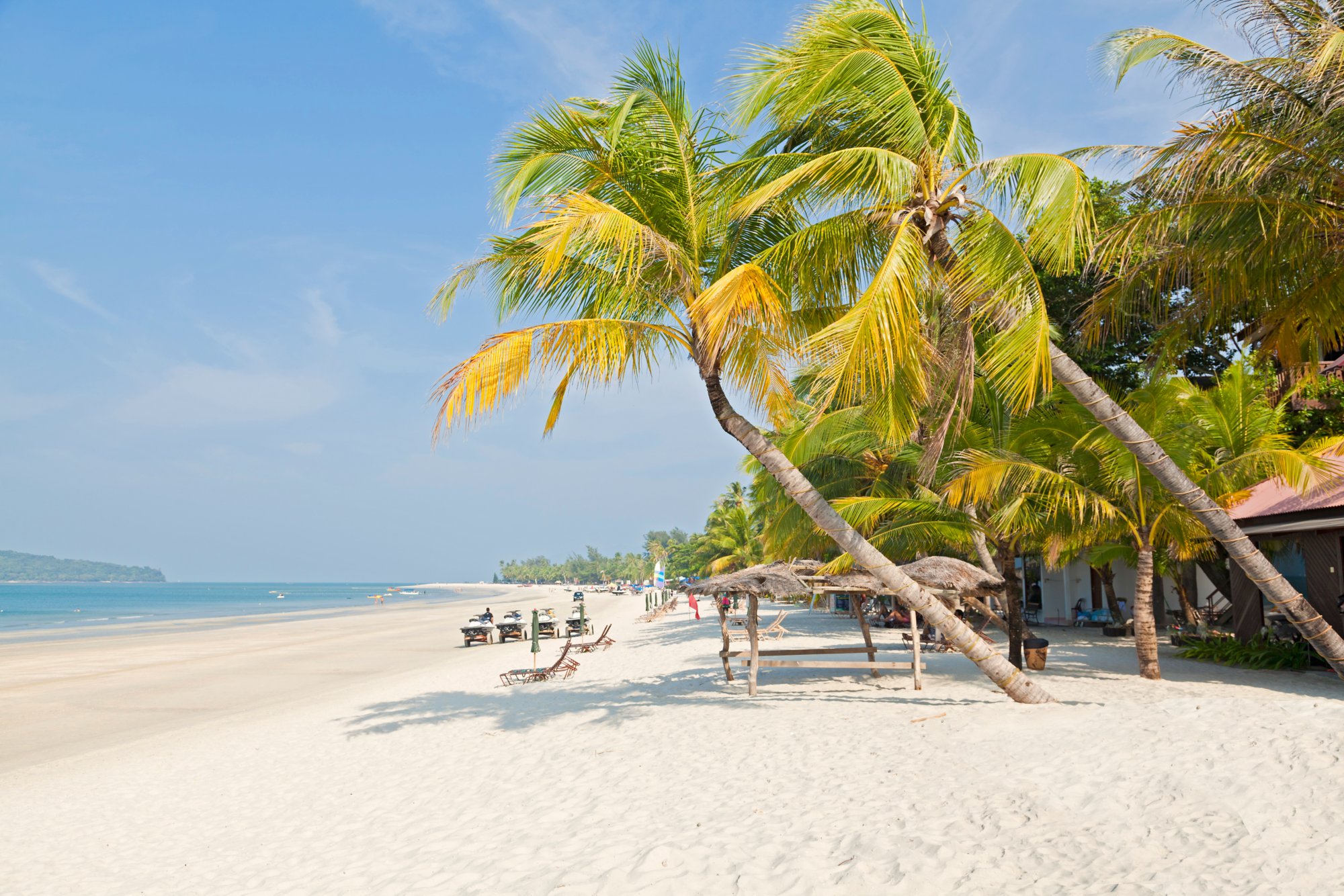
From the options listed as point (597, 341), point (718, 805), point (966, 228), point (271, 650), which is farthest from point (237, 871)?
point (271, 650)

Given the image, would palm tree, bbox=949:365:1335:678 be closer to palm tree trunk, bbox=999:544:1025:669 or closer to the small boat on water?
palm tree trunk, bbox=999:544:1025:669

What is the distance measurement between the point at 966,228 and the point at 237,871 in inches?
305

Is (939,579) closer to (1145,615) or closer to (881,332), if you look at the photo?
(1145,615)

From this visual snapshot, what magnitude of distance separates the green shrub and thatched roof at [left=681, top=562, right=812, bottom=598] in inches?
254

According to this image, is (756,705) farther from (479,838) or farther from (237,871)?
(237,871)

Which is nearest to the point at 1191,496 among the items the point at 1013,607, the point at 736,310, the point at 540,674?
the point at 736,310

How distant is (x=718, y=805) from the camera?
6.12 m

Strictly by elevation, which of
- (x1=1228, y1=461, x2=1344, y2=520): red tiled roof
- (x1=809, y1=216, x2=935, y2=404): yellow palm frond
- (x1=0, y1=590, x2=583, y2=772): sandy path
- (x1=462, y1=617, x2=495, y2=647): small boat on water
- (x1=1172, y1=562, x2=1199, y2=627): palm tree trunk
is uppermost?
(x1=809, y1=216, x2=935, y2=404): yellow palm frond

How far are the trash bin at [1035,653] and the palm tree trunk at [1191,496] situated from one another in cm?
413

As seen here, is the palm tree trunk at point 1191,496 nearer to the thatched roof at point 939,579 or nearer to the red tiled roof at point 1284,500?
the red tiled roof at point 1284,500

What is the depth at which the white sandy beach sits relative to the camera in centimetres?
467

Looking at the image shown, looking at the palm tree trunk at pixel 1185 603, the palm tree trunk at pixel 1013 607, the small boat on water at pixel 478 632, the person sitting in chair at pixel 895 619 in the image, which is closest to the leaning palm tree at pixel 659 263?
the palm tree trunk at pixel 1013 607

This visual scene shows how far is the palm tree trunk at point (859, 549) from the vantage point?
8273 mm

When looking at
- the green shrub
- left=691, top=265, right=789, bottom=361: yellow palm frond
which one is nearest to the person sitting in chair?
the green shrub
